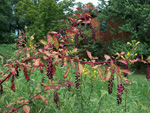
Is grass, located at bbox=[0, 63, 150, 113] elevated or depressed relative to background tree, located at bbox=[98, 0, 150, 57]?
depressed

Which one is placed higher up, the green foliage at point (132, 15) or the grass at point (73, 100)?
the green foliage at point (132, 15)

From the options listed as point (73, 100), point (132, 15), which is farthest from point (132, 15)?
point (73, 100)

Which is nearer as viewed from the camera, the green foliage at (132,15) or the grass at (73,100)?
the grass at (73,100)

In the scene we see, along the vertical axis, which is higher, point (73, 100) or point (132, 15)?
point (132, 15)

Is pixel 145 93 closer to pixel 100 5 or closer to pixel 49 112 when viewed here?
pixel 49 112

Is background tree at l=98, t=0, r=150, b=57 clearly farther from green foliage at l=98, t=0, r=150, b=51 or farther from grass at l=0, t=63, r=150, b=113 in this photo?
grass at l=0, t=63, r=150, b=113

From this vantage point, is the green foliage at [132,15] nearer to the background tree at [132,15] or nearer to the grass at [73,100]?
the background tree at [132,15]

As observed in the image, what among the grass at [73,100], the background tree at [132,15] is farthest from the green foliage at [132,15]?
the grass at [73,100]

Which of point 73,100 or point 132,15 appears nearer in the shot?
point 73,100

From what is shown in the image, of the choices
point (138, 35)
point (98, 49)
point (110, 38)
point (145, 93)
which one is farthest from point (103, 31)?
point (145, 93)

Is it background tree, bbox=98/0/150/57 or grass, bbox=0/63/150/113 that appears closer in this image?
grass, bbox=0/63/150/113

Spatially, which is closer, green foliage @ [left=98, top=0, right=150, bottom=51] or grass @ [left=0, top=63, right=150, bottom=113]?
grass @ [left=0, top=63, right=150, bottom=113]

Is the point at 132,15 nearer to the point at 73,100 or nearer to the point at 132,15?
the point at 132,15

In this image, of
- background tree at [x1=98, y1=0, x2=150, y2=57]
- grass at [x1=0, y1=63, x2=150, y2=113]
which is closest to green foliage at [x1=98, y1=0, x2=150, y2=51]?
background tree at [x1=98, y1=0, x2=150, y2=57]
